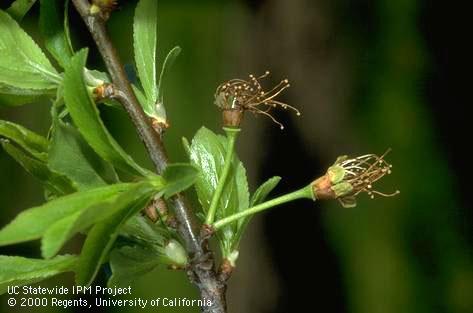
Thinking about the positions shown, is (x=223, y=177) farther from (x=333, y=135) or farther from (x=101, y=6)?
(x=333, y=135)

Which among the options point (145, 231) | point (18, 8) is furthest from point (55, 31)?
point (145, 231)

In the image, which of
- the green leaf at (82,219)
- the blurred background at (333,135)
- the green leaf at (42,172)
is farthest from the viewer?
the blurred background at (333,135)

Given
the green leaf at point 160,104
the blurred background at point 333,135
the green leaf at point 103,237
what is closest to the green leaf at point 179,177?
the green leaf at point 103,237

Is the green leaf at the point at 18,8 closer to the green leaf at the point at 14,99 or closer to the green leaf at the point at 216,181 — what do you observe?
the green leaf at the point at 14,99

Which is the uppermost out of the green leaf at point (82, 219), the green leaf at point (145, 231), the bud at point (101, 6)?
the bud at point (101, 6)

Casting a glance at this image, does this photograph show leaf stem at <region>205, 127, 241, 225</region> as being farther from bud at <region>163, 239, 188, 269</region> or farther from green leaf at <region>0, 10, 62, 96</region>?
green leaf at <region>0, 10, 62, 96</region>

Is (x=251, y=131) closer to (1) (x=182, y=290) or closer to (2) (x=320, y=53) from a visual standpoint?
(2) (x=320, y=53)

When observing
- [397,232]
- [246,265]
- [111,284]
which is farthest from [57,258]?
[397,232]

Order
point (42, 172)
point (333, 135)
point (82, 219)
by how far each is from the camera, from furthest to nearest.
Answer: point (333, 135) < point (42, 172) < point (82, 219)
